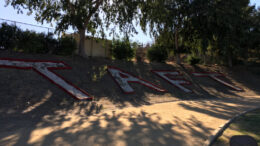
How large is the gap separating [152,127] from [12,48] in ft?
44.9

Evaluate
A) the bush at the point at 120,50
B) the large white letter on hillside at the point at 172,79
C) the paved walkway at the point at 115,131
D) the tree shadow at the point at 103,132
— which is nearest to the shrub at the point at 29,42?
the bush at the point at 120,50

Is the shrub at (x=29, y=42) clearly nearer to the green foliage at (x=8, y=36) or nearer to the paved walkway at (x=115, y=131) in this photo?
the green foliage at (x=8, y=36)

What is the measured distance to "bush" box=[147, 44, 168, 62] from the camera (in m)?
26.8

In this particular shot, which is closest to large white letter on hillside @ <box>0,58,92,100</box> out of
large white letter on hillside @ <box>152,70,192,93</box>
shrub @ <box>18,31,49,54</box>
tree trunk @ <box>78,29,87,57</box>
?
shrub @ <box>18,31,49,54</box>

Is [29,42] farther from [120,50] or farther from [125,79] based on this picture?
[120,50]

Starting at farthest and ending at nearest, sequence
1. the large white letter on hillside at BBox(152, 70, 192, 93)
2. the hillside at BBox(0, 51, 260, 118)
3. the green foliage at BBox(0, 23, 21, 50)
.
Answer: the large white letter on hillside at BBox(152, 70, 192, 93), the green foliage at BBox(0, 23, 21, 50), the hillside at BBox(0, 51, 260, 118)

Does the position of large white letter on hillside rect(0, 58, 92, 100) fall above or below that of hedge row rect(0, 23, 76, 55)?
below

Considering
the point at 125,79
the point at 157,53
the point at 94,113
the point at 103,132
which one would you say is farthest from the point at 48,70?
the point at 157,53

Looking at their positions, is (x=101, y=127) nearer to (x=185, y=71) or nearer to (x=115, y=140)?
(x=115, y=140)

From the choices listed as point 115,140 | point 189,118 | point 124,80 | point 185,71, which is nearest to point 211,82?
point 185,71

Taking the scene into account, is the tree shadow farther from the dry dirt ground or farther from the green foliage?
the green foliage

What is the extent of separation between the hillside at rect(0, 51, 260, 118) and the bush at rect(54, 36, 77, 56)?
1.65 metres

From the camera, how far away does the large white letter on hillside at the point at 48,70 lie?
1137 centimetres

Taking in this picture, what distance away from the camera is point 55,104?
31.4ft
